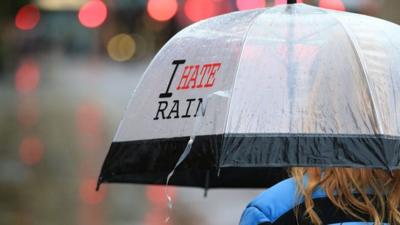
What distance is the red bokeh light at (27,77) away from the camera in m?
35.9

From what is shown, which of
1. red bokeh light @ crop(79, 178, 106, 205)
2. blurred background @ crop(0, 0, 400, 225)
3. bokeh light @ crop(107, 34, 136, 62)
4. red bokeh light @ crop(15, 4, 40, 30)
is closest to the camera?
blurred background @ crop(0, 0, 400, 225)

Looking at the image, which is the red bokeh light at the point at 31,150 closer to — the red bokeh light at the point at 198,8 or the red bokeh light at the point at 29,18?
the red bokeh light at the point at 29,18

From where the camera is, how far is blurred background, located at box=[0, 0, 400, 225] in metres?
10.5

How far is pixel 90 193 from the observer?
11.3 meters

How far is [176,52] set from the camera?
322 centimetres

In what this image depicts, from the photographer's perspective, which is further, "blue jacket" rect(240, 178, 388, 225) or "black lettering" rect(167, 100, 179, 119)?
"black lettering" rect(167, 100, 179, 119)

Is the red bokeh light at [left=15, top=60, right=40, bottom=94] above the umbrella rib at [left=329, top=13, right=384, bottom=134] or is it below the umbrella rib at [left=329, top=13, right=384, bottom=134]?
below

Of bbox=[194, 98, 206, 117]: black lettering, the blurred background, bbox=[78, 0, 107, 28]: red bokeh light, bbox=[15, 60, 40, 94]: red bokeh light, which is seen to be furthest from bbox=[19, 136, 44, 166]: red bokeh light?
bbox=[78, 0, 107, 28]: red bokeh light

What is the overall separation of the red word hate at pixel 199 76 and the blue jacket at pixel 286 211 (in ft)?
1.56

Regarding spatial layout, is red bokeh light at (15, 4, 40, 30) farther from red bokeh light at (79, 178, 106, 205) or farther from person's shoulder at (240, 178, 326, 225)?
person's shoulder at (240, 178, 326, 225)

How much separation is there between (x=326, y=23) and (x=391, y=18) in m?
11.3

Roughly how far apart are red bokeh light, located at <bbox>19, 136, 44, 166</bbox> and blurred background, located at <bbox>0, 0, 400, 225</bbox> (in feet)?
0.07

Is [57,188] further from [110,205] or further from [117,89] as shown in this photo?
[117,89]

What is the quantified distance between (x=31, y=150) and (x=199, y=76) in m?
12.6
